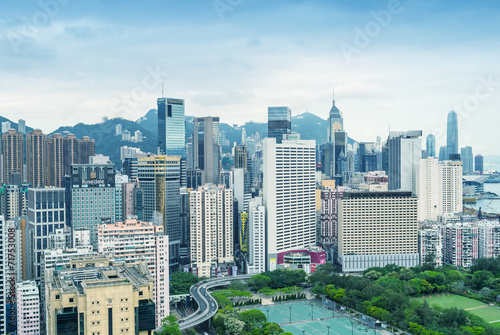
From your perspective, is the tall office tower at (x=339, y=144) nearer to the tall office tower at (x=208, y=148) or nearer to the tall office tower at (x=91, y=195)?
the tall office tower at (x=208, y=148)

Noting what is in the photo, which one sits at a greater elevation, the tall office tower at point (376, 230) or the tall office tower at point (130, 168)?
the tall office tower at point (130, 168)

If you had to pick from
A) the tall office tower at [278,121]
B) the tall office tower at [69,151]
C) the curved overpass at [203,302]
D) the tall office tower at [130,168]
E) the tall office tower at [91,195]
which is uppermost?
the tall office tower at [278,121]

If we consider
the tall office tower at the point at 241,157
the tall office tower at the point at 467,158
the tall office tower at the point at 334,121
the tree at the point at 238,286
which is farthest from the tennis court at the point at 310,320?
the tall office tower at the point at 334,121

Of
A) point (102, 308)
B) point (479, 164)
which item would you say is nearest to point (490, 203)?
point (479, 164)

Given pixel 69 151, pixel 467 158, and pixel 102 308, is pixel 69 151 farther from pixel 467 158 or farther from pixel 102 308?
pixel 467 158

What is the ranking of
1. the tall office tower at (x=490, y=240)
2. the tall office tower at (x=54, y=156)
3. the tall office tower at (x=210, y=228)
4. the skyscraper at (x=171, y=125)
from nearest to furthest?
the tall office tower at (x=210, y=228) < the tall office tower at (x=490, y=240) < the tall office tower at (x=54, y=156) < the skyscraper at (x=171, y=125)

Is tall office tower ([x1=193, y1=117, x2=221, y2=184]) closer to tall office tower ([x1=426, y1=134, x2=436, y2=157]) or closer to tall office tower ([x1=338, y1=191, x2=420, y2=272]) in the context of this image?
tall office tower ([x1=338, y1=191, x2=420, y2=272])

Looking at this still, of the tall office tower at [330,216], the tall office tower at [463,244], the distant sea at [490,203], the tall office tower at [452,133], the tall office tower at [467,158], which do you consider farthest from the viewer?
the tall office tower at [467,158]

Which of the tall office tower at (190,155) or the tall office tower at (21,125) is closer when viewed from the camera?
the tall office tower at (21,125)
